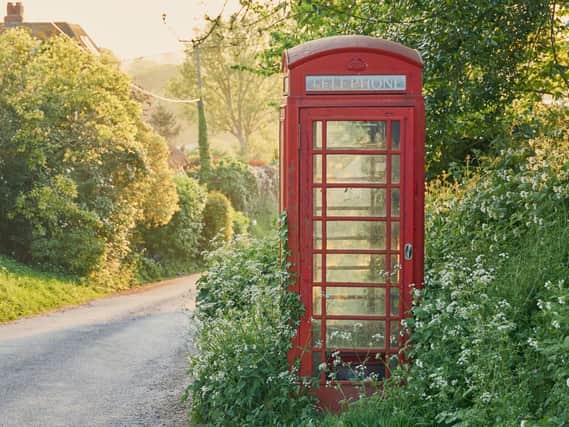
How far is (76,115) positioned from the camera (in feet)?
70.0

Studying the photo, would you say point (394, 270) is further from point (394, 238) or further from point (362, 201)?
point (362, 201)

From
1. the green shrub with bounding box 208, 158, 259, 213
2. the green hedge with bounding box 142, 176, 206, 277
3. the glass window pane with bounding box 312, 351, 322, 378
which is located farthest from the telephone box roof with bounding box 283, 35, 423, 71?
the green shrub with bounding box 208, 158, 259, 213

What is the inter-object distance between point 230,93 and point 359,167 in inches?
2307

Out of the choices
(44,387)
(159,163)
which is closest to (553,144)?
(44,387)

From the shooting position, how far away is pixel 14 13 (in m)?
32.9

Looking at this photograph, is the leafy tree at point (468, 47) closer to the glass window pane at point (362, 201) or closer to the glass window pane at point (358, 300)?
the glass window pane at point (362, 201)

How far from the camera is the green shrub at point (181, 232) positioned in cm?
2677

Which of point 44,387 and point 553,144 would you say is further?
point 44,387

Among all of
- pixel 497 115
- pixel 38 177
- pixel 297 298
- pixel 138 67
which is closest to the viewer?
pixel 297 298

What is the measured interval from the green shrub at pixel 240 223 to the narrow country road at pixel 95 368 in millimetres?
17088

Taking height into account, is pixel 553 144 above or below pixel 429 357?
above

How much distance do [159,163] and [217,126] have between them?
1676 inches

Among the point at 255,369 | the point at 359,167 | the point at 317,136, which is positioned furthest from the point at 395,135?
the point at 255,369

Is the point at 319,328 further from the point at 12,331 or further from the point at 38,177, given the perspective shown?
the point at 38,177
